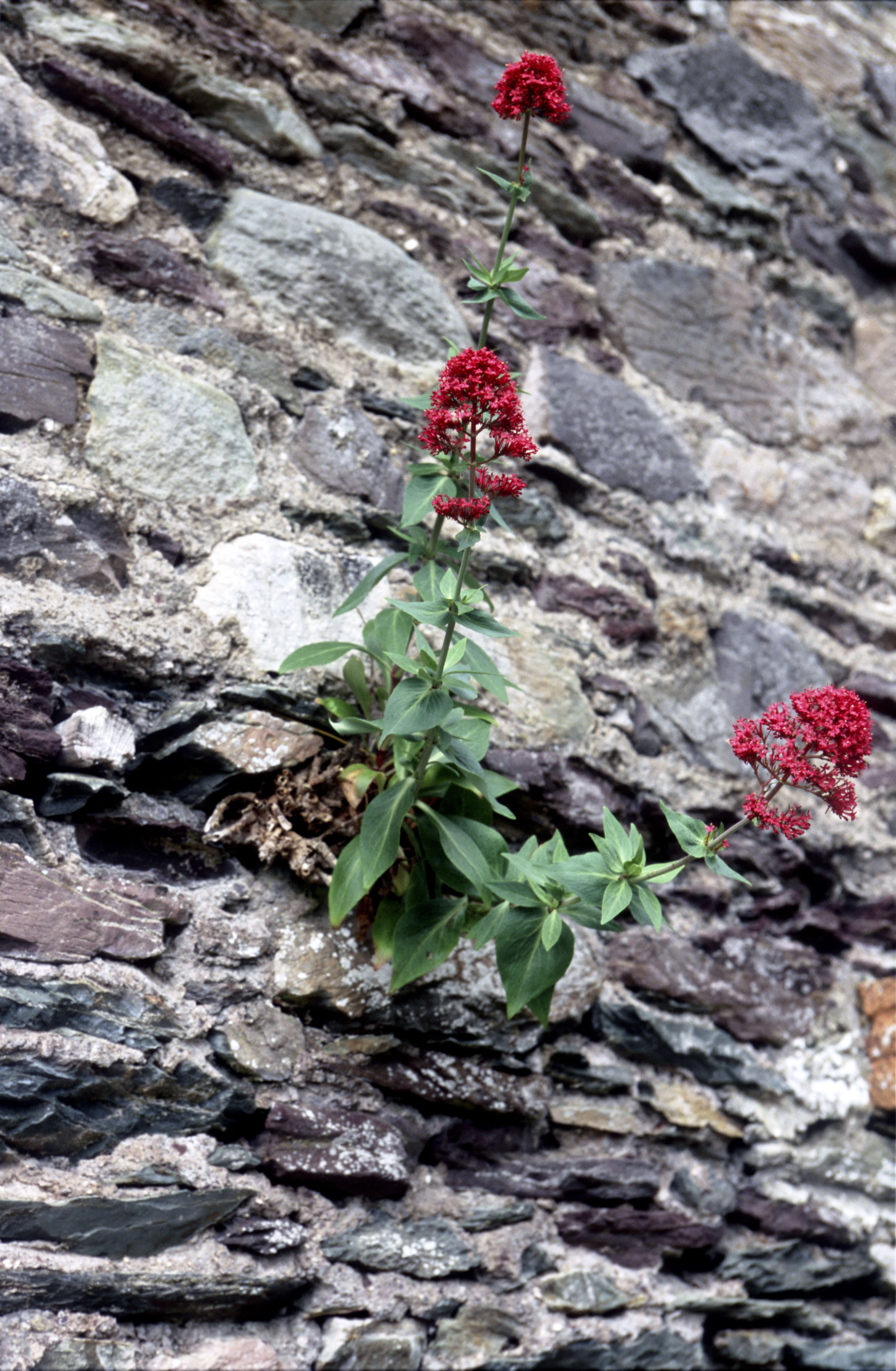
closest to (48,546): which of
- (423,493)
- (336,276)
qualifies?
(423,493)

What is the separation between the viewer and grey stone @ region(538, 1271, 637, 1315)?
186 cm

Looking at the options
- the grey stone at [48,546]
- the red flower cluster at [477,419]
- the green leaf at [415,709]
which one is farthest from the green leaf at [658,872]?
the grey stone at [48,546]

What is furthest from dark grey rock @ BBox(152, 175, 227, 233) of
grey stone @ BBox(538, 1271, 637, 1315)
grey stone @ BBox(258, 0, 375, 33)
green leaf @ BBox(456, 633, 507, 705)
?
grey stone @ BBox(538, 1271, 637, 1315)

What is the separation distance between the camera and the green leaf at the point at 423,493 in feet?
5.46

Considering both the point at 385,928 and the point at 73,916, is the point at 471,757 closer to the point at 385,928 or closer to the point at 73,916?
the point at 385,928

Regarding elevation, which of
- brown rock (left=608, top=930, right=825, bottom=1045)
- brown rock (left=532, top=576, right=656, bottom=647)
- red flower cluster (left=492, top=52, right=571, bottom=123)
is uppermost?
red flower cluster (left=492, top=52, right=571, bottom=123)

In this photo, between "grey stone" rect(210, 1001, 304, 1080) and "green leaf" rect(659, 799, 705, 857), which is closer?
"green leaf" rect(659, 799, 705, 857)

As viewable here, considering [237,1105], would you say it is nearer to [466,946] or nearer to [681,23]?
[466,946]

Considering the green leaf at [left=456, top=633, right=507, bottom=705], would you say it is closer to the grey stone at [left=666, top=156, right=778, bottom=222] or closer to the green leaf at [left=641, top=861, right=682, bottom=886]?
the green leaf at [left=641, top=861, right=682, bottom=886]

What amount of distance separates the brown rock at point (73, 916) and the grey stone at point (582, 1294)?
100 cm

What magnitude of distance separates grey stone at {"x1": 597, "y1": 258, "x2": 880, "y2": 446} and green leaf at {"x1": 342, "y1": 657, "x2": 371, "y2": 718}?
4.80 feet

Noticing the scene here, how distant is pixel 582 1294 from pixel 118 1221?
937mm

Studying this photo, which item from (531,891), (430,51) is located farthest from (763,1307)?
(430,51)

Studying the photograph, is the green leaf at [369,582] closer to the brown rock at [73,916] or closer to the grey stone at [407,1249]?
the brown rock at [73,916]
